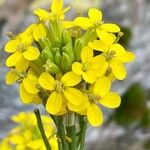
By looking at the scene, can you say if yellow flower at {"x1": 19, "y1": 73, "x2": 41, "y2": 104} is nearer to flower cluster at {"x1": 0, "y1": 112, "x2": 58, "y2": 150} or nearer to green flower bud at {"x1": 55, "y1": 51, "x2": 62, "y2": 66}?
green flower bud at {"x1": 55, "y1": 51, "x2": 62, "y2": 66}

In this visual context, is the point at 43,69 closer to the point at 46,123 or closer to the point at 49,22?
the point at 49,22

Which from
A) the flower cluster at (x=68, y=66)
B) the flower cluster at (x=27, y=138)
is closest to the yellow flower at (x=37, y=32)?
the flower cluster at (x=68, y=66)

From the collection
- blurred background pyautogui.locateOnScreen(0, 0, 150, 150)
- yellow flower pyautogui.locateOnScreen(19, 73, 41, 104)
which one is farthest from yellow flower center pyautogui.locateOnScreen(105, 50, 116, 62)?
blurred background pyautogui.locateOnScreen(0, 0, 150, 150)

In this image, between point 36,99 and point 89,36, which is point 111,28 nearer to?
point 89,36

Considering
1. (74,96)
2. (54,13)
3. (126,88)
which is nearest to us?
(74,96)

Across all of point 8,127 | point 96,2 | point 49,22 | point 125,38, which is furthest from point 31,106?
point 96,2

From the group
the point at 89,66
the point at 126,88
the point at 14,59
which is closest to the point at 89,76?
the point at 89,66

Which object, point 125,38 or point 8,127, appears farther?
point 125,38
